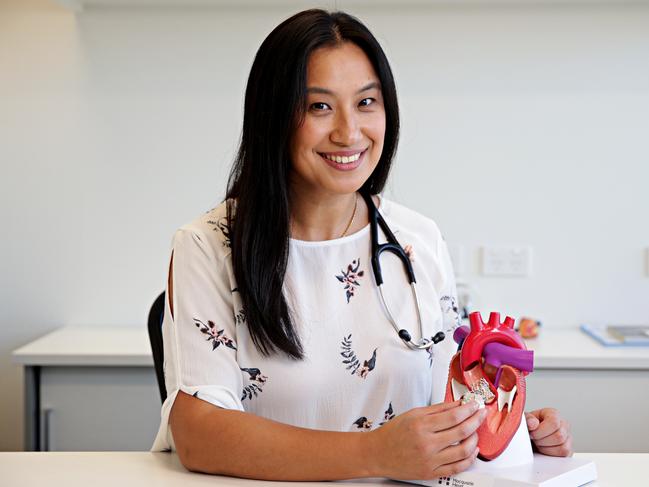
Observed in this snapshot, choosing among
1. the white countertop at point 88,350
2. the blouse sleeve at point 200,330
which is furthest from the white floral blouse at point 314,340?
the white countertop at point 88,350

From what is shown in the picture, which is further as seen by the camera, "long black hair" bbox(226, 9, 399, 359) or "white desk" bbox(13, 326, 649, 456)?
"white desk" bbox(13, 326, 649, 456)

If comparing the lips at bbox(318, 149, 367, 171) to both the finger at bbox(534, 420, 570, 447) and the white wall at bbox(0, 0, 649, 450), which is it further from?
the white wall at bbox(0, 0, 649, 450)

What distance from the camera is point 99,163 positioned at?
2.82m

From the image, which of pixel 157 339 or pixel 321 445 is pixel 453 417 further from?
pixel 157 339

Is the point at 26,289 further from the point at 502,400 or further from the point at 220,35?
the point at 502,400

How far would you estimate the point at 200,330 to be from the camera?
1.41 meters

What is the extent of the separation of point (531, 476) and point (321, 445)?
28 cm

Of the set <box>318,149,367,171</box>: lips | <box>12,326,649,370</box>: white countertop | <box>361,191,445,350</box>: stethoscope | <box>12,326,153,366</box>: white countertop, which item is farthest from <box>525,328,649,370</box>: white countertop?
<box>318,149,367,171</box>: lips

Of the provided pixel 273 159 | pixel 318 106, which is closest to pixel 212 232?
pixel 273 159

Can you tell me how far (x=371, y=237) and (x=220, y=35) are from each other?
1.40 m

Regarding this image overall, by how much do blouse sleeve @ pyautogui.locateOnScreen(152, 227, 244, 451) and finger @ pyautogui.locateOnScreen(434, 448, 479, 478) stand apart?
0.35 metres

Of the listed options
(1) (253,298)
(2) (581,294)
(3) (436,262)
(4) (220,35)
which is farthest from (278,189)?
(2) (581,294)

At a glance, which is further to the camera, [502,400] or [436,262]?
[436,262]

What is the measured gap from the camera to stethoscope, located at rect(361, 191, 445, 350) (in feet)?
4.99
